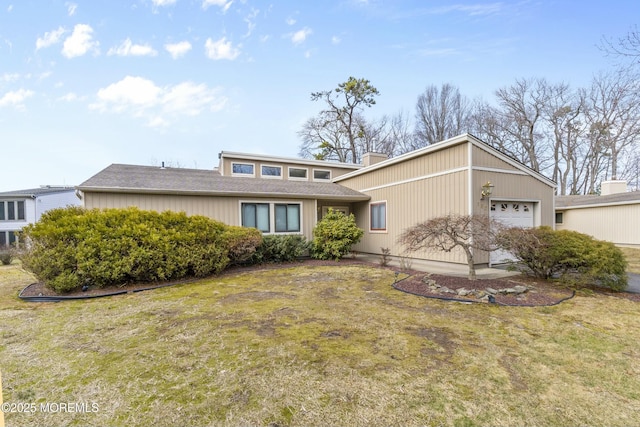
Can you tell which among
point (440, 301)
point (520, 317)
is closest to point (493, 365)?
point (520, 317)

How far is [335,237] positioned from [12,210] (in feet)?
79.0

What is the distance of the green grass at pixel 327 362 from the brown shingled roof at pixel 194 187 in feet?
14.8

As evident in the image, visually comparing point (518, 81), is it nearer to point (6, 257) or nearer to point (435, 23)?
point (435, 23)

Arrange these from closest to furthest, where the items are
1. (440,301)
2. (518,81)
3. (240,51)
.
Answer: (440,301)
(240,51)
(518,81)

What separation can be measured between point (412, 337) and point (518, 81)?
26.7 metres

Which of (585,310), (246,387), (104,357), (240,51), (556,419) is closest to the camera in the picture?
(556,419)

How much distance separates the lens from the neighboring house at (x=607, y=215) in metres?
13.2

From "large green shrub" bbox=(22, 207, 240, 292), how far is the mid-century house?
86.7 inches

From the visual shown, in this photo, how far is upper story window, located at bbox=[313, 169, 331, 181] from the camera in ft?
52.6

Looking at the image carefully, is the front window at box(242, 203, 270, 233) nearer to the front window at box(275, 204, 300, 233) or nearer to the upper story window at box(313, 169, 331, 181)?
the front window at box(275, 204, 300, 233)

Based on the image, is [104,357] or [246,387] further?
[104,357]

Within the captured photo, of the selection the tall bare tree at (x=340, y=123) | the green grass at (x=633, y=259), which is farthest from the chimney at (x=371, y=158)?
the green grass at (x=633, y=259)

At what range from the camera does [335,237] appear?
10.2 meters

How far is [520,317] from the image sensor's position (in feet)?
14.2
